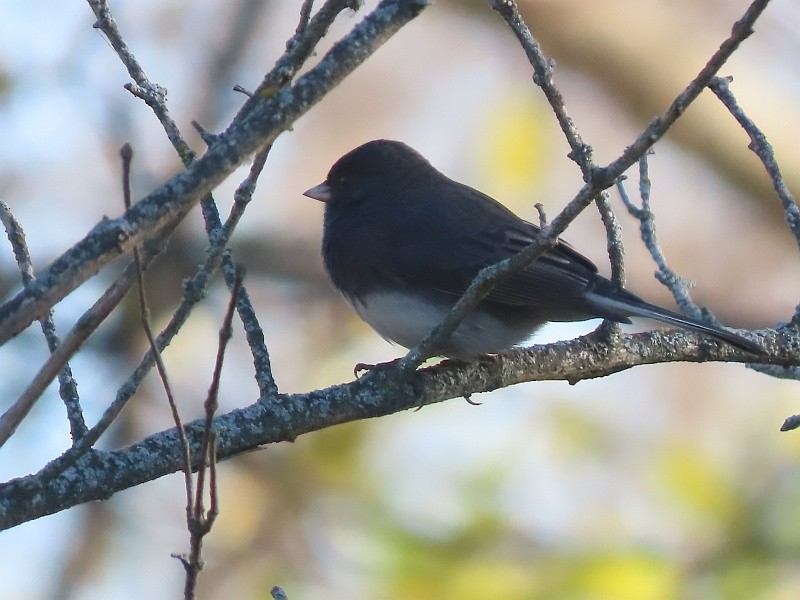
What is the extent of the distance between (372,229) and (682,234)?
377cm

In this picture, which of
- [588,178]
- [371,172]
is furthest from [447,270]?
[588,178]

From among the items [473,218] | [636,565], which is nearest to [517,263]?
[473,218]

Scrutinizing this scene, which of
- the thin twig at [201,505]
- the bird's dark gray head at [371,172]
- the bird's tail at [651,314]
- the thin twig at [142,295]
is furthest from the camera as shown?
the bird's dark gray head at [371,172]

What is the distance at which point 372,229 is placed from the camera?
11.7 feet

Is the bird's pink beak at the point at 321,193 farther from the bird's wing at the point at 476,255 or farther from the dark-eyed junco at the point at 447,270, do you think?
the bird's wing at the point at 476,255

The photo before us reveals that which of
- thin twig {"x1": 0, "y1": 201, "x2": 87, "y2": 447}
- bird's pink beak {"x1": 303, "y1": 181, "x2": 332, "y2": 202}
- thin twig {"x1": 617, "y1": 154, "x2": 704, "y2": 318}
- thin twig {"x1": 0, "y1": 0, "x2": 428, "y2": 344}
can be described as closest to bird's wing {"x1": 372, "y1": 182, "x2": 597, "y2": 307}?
thin twig {"x1": 617, "y1": 154, "x2": 704, "y2": 318}

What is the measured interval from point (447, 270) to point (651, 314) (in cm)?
74

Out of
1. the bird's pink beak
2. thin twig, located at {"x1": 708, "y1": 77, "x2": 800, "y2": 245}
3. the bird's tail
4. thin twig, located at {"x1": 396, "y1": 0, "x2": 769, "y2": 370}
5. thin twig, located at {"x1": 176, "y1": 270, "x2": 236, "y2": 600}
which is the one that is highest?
the bird's pink beak

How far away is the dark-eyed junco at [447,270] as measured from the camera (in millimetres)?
3021

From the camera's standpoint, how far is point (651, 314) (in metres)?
2.81

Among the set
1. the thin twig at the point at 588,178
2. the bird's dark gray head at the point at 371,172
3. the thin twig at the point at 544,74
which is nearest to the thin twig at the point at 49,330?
→ the thin twig at the point at 588,178

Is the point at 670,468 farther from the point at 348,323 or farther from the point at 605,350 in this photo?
the point at 605,350

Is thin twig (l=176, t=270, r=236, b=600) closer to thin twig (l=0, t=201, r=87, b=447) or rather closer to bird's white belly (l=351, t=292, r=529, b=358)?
thin twig (l=0, t=201, r=87, b=447)

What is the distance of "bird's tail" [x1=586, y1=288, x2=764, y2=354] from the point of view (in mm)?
2732
